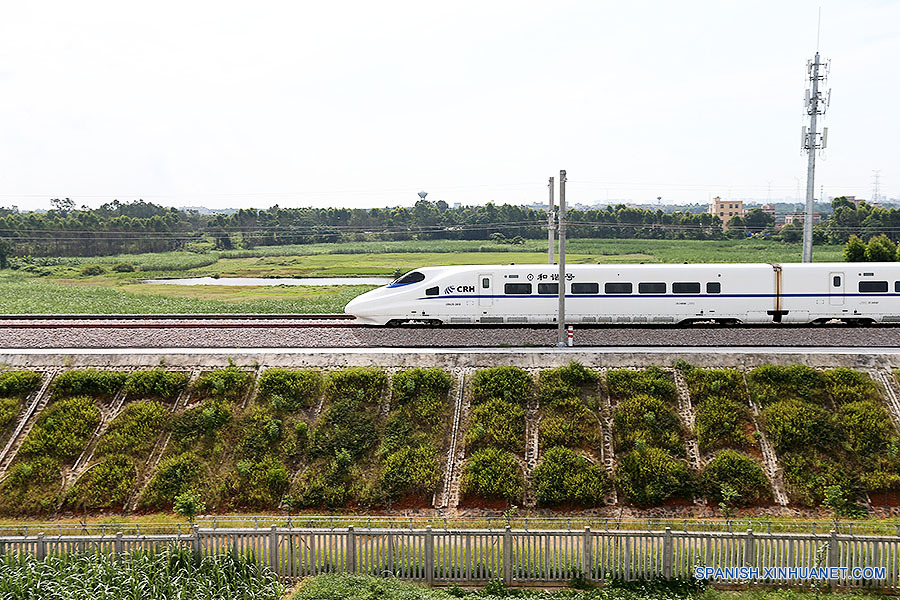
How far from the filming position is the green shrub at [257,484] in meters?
18.2

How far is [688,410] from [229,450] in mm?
13919

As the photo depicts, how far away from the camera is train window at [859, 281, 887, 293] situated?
25.8 m

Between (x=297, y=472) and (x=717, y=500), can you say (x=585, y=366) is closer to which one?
(x=717, y=500)

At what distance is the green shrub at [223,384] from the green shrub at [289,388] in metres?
0.57

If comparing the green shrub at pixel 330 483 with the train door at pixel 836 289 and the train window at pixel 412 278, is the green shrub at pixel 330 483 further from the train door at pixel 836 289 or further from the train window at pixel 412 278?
the train door at pixel 836 289

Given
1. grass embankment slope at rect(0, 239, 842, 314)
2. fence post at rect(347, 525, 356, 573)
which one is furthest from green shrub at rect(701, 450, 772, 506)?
grass embankment slope at rect(0, 239, 842, 314)

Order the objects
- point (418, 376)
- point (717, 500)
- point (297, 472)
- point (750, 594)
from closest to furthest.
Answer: point (750, 594) < point (717, 500) < point (297, 472) < point (418, 376)

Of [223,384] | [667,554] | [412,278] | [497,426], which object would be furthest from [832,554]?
[412,278]

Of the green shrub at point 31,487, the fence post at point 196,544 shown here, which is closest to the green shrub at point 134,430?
the green shrub at point 31,487

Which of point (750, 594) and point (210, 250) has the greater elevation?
point (210, 250)

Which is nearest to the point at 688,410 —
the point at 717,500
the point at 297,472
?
the point at 717,500

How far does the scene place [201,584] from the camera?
13461mm

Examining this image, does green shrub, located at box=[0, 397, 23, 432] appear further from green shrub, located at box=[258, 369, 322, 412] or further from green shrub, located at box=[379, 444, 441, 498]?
green shrub, located at box=[379, 444, 441, 498]

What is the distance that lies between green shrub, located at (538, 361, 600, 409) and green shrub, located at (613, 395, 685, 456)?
3.52 feet
